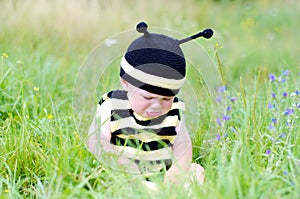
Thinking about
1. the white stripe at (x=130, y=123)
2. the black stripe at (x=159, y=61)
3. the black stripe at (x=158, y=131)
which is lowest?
the black stripe at (x=158, y=131)

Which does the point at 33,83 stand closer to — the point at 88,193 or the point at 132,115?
the point at 132,115

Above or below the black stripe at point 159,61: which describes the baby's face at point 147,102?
below

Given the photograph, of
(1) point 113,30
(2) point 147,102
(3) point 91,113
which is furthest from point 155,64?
(1) point 113,30

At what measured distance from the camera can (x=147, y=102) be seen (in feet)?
7.41

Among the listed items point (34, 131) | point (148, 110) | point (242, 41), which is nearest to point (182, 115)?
point (148, 110)

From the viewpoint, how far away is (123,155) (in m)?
2.33

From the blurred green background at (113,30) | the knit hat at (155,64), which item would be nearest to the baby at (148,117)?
the knit hat at (155,64)

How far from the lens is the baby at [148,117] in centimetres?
221

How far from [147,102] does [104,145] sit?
297 mm

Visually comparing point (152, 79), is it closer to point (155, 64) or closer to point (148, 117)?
point (155, 64)

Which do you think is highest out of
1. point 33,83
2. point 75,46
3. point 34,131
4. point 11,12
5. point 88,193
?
point 11,12

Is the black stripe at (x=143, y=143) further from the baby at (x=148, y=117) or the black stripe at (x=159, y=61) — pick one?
the black stripe at (x=159, y=61)

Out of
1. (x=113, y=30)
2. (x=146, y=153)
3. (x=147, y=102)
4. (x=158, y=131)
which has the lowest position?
(x=146, y=153)

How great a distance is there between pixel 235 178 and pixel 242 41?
410 centimetres
